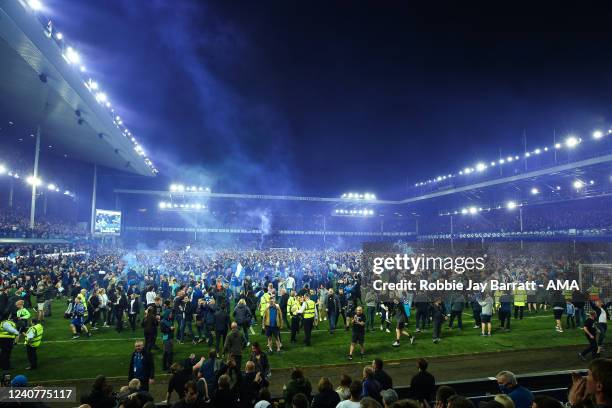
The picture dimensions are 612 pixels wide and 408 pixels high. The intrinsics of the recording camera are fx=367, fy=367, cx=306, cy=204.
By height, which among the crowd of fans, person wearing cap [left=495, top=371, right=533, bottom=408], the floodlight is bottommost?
person wearing cap [left=495, top=371, right=533, bottom=408]

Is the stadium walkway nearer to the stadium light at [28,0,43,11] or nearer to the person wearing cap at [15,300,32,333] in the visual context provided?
the person wearing cap at [15,300,32,333]

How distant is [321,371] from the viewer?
420 inches

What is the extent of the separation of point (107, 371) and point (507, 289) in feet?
48.1

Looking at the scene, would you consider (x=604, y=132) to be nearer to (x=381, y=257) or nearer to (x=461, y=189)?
(x=461, y=189)

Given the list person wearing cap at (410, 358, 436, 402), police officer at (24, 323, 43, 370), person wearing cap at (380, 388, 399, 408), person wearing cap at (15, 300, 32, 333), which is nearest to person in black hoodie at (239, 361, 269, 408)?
person wearing cap at (380, 388, 399, 408)

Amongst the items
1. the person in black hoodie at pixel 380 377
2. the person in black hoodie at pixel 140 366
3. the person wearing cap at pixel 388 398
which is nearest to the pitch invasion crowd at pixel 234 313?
the person in black hoodie at pixel 140 366

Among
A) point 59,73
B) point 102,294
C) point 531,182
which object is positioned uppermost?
point 59,73

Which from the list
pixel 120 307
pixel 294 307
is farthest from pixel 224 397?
pixel 120 307

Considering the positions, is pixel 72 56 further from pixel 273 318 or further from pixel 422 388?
pixel 422 388

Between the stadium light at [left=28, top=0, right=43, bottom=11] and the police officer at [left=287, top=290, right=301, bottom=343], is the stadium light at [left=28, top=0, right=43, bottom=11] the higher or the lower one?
the higher one

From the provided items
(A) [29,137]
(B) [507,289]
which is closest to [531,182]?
(B) [507,289]

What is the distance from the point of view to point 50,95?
84.5 feet

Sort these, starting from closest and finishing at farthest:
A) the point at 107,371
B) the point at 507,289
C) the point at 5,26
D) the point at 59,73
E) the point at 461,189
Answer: the point at 107,371
the point at 507,289
the point at 5,26
the point at 59,73
the point at 461,189

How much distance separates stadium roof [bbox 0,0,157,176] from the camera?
60.1ft
